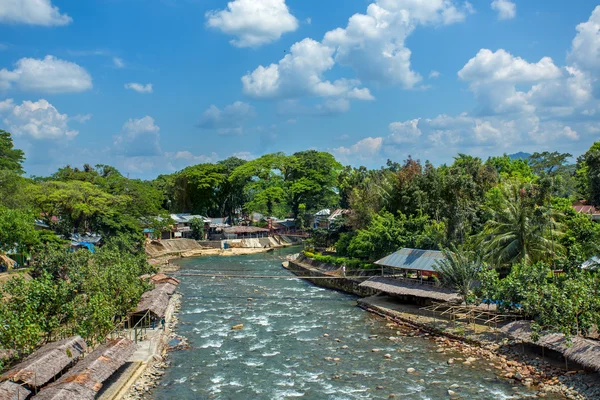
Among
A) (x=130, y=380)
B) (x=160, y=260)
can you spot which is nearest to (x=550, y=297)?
(x=130, y=380)

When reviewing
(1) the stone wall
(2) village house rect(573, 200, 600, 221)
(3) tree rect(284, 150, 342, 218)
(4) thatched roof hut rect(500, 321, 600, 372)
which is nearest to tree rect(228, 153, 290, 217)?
(3) tree rect(284, 150, 342, 218)

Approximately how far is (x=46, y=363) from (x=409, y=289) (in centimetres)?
2088

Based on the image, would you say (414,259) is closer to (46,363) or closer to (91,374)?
(91,374)

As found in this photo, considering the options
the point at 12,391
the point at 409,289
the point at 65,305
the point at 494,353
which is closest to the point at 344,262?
the point at 409,289

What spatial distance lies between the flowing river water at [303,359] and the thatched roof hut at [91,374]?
2026 mm

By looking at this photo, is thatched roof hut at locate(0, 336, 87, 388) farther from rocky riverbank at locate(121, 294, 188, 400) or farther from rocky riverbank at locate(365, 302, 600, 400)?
rocky riverbank at locate(365, 302, 600, 400)

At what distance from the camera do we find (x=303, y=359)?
22562mm

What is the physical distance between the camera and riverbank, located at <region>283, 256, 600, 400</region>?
18359mm

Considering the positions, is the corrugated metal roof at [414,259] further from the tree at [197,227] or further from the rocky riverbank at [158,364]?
the tree at [197,227]

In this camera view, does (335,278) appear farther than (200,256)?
No

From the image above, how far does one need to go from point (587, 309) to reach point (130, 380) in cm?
1865

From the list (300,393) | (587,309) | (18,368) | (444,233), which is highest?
(444,233)

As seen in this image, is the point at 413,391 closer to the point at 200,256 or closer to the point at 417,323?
the point at 417,323

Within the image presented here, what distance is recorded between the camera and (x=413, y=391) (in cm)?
1873
